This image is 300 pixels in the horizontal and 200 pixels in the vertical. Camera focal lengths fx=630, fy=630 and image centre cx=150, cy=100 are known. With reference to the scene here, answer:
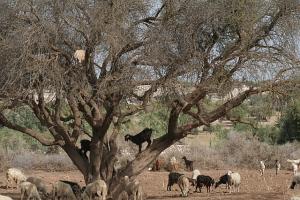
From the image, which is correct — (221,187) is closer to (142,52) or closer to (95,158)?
(95,158)

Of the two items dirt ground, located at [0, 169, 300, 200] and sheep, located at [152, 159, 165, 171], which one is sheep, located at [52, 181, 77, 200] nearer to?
dirt ground, located at [0, 169, 300, 200]

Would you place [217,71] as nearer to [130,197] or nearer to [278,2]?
[278,2]

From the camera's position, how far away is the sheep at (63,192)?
16391 millimetres

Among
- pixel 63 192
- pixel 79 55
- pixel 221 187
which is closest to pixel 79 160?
pixel 63 192

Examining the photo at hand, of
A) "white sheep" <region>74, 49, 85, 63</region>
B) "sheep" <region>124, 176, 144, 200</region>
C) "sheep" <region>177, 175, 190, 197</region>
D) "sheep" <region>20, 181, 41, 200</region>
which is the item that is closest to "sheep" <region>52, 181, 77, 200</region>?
"sheep" <region>20, 181, 41, 200</region>

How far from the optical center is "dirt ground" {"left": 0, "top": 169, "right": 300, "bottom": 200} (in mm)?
19297

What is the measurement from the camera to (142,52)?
15023 millimetres

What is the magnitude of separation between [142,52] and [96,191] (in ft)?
11.8

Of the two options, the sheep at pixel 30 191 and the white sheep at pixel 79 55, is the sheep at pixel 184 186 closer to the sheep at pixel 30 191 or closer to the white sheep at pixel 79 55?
the sheep at pixel 30 191

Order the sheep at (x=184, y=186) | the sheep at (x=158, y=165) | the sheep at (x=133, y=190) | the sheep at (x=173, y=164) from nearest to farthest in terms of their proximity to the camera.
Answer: the sheep at (x=133, y=190)
the sheep at (x=184, y=186)
the sheep at (x=173, y=164)
the sheep at (x=158, y=165)

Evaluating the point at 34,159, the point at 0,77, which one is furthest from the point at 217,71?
the point at 34,159

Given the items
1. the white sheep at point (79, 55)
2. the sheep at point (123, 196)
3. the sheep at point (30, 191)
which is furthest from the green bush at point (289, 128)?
the white sheep at point (79, 55)

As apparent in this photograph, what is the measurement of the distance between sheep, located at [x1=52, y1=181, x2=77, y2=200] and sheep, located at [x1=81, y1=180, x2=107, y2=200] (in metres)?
0.77

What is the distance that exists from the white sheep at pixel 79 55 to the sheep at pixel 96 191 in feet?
10.0
